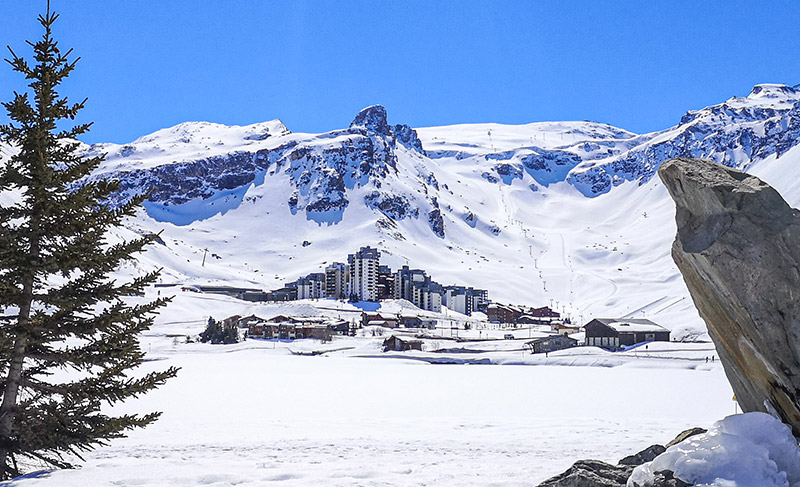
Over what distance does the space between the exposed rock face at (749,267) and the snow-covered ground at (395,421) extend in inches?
163

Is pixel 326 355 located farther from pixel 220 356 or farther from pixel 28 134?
pixel 28 134

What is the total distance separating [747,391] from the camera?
8.88 meters

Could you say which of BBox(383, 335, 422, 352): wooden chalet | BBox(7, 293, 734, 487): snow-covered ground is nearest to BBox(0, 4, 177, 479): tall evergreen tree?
BBox(7, 293, 734, 487): snow-covered ground

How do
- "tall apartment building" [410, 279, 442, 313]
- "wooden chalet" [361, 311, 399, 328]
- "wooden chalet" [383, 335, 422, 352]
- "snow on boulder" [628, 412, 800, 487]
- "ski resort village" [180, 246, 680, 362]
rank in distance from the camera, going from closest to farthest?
"snow on boulder" [628, 412, 800, 487] → "ski resort village" [180, 246, 680, 362] → "wooden chalet" [383, 335, 422, 352] → "wooden chalet" [361, 311, 399, 328] → "tall apartment building" [410, 279, 442, 313]

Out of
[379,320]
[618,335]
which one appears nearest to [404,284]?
[379,320]

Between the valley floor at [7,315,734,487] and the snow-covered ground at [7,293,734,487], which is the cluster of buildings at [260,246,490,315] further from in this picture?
the valley floor at [7,315,734,487]

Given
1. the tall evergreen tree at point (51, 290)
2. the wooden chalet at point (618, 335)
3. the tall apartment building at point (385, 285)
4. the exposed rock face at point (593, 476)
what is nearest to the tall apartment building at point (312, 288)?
the tall apartment building at point (385, 285)

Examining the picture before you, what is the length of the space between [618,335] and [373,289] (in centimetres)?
8105

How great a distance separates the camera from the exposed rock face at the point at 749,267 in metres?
7.64

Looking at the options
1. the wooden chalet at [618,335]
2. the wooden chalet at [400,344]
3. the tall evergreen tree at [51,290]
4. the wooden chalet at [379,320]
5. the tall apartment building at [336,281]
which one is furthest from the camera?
the tall apartment building at [336,281]

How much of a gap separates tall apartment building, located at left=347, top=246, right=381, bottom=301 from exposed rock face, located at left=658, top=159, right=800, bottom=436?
141m

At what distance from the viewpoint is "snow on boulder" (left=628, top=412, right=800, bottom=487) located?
674 cm

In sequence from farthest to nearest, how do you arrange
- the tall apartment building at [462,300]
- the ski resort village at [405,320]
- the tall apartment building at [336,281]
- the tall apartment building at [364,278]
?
the tall apartment building at [462,300]
the tall apartment building at [336,281]
the tall apartment building at [364,278]
the ski resort village at [405,320]

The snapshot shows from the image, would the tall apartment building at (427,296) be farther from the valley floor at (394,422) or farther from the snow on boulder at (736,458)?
the snow on boulder at (736,458)
